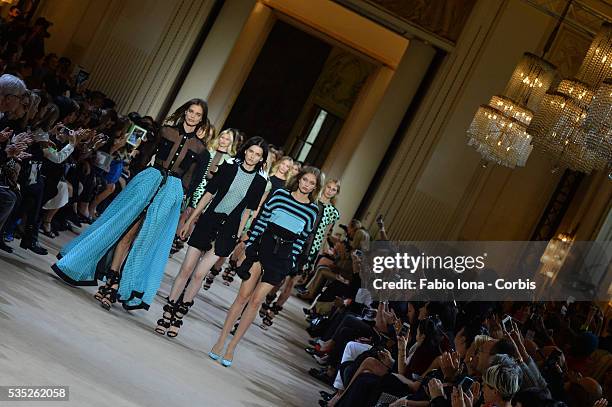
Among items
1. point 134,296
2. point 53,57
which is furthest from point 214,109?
point 134,296

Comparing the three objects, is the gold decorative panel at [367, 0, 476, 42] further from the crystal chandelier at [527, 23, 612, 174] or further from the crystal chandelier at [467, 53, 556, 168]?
the crystal chandelier at [527, 23, 612, 174]

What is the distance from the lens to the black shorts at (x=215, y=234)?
7277 millimetres

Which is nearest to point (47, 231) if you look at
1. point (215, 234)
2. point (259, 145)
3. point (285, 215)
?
point (215, 234)

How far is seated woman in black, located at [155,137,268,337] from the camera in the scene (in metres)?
7.23

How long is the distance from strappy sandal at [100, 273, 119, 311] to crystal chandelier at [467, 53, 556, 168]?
18.5 feet

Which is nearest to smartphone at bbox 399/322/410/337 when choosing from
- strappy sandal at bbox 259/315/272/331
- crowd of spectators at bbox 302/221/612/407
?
crowd of spectators at bbox 302/221/612/407

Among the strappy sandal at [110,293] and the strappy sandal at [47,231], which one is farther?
the strappy sandal at [47,231]

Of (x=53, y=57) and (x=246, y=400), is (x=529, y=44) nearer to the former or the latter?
(x=53, y=57)

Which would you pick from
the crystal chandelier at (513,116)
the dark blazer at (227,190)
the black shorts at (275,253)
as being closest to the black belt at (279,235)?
the black shorts at (275,253)

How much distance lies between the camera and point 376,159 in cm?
1717

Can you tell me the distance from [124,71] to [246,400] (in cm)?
997

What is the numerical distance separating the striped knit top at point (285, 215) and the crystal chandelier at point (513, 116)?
179 inches

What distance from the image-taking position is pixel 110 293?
6.91 meters

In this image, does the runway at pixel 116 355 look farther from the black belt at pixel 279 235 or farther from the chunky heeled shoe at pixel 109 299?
the black belt at pixel 279 235
